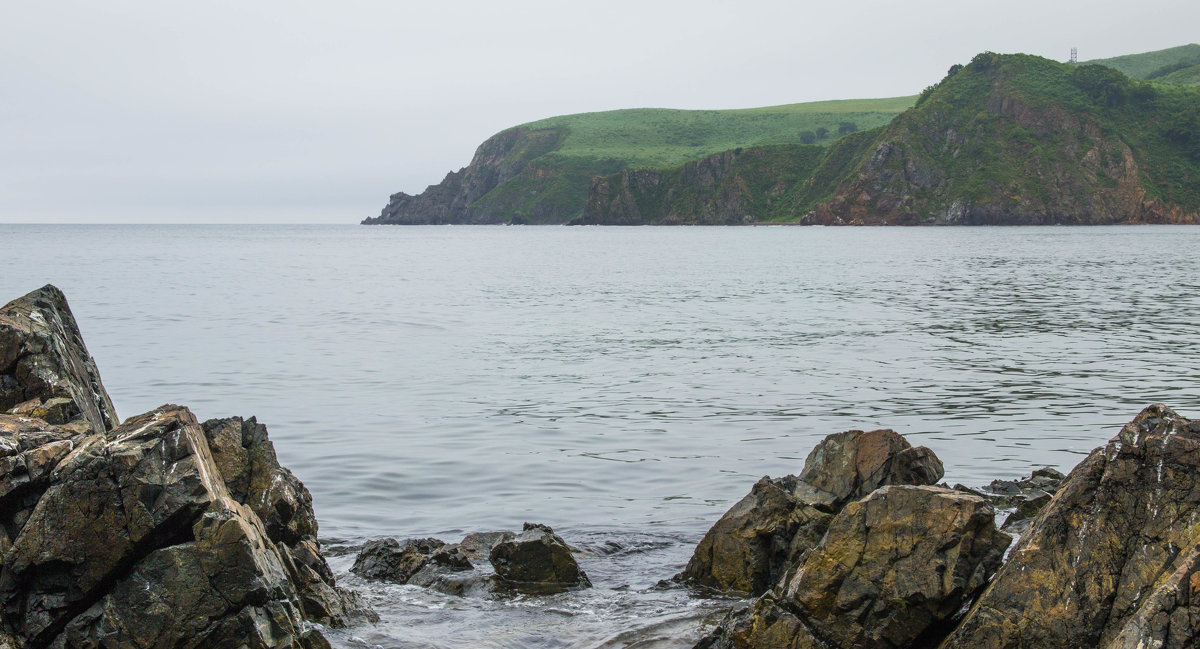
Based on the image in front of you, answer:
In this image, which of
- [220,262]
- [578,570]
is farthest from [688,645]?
[220,262]

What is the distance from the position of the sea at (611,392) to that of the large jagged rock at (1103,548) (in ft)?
10.2

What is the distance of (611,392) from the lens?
24438 mm

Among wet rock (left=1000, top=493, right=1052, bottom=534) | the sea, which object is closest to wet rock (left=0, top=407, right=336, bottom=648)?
the sea

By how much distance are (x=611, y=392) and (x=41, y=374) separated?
1517 cm

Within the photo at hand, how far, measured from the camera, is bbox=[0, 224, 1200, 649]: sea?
41.6 ft

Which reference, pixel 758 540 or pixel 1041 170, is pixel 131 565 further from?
pixel 1041 170

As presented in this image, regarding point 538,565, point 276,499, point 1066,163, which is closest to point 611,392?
point 538,565

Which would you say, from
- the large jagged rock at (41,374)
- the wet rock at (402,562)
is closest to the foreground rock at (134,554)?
the large jagged rock at (41,374)

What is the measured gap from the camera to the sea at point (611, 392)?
1267 cm

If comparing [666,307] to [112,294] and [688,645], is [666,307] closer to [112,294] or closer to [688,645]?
[112,294]

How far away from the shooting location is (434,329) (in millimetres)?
39375

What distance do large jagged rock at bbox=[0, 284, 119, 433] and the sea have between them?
3.40 metres

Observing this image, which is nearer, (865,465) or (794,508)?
(794,508)

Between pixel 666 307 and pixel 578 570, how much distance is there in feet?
118
